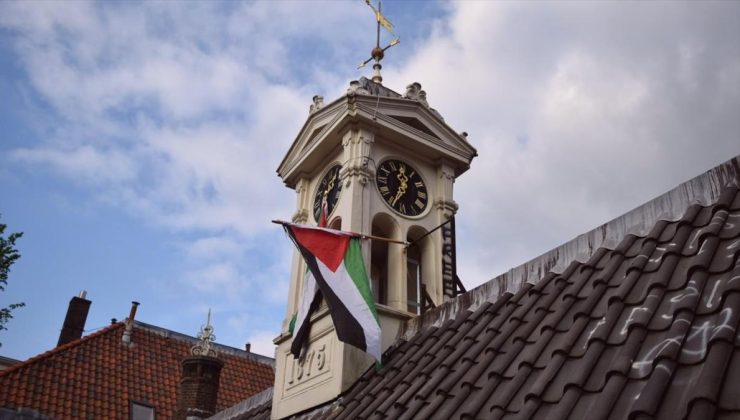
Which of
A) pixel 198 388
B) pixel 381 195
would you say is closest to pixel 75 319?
pixel 198 388

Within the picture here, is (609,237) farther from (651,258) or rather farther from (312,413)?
(312,413)

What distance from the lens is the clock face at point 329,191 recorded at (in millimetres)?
10863

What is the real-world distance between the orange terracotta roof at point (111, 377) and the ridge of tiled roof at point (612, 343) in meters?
11.8

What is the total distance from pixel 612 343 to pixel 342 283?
4.76 metres

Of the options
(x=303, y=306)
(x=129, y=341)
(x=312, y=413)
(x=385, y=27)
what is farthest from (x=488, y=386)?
(x=129, y=341)

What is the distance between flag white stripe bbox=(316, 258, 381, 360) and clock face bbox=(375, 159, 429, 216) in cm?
204


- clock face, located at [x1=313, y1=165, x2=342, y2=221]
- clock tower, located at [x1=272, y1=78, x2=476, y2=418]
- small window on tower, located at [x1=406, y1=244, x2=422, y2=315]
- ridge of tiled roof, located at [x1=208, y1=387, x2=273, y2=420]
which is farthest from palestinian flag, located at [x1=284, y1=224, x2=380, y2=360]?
ridge of tiled roof, located at [x1=208, y1=387, x2=273, y2=420]

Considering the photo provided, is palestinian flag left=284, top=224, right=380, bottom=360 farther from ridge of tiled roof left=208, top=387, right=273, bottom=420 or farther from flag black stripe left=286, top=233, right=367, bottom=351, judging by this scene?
ridge of tiled roof left=208, top=387, right=273, bottom=420

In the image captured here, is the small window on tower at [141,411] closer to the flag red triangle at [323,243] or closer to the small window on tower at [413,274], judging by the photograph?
the small window on tower at [413,274]

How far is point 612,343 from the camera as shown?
454 cm

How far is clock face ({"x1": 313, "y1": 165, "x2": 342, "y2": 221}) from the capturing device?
1086 cm

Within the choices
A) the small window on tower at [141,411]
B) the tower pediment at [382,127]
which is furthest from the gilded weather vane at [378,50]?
the small window on tower at [141,411]

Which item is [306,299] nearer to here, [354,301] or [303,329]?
[303,329]

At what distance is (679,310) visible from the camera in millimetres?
4242
